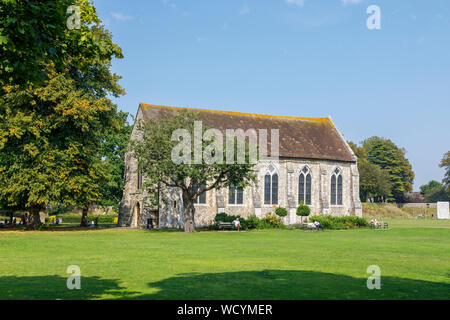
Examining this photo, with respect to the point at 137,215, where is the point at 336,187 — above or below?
above

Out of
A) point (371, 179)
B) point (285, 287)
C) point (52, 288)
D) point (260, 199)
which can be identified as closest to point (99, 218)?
point (260, 199)

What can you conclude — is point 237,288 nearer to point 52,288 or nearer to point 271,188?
point 52,288

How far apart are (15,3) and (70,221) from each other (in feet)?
218

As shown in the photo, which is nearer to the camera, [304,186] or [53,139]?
[53,139]

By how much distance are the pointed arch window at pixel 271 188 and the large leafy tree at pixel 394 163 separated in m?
62.0

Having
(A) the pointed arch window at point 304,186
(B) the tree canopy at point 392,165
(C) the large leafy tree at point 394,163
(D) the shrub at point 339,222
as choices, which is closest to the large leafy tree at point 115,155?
(A) the pointed arch window at point 304,186

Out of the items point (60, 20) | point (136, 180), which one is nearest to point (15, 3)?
point (60, 20)

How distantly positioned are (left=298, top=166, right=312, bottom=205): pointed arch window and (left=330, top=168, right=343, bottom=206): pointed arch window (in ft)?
10.9

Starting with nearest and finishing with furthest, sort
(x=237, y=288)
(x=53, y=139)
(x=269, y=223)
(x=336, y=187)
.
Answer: (x=237, y=288) → (x=53, y=139) → (x=269, y=223) → (x=336, y=187)

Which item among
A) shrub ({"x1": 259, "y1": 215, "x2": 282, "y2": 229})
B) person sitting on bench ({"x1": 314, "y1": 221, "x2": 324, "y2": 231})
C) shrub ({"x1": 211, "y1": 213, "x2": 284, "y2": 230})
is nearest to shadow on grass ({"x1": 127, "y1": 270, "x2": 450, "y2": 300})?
shrub ({"x1": 211, "y1": 213, "x2": 284, "y2": 230})

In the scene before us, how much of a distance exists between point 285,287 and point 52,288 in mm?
5262

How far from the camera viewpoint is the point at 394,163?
106 m

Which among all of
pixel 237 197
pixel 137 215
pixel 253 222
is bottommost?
pixel 253 222
